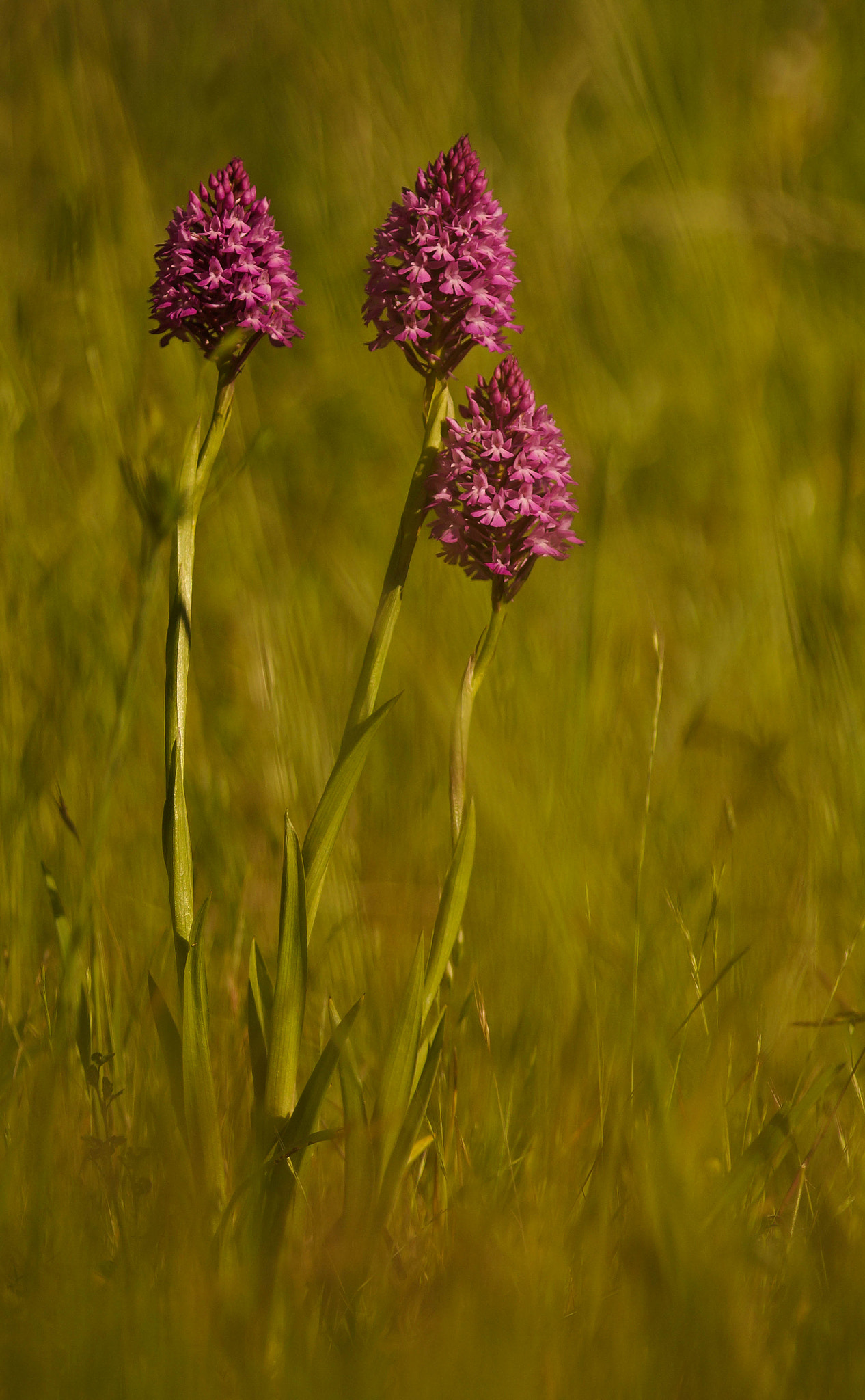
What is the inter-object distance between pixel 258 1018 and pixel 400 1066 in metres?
0.13

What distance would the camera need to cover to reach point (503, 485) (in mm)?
975

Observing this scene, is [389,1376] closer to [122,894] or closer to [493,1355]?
[493,1355]

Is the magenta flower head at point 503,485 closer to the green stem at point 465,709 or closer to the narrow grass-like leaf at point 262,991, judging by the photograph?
the green stem at point 465,709

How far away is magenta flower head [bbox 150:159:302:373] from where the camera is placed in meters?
0.96

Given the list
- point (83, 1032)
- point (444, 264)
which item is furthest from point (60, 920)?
point (444, 264)

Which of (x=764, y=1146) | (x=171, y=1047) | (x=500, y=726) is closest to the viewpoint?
(x=764, y=1146)

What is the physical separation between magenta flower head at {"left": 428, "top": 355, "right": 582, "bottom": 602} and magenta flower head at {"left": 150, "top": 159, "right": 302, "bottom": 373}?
7.2 inches

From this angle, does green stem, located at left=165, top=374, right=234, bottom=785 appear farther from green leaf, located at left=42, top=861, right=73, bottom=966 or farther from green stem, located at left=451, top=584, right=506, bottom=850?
green stem, located at left=451, top=584, right=506, bottom=850

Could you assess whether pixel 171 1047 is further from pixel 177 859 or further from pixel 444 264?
pixel 444 264

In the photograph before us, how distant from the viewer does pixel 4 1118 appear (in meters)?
0.89

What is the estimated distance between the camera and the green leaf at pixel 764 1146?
79cm

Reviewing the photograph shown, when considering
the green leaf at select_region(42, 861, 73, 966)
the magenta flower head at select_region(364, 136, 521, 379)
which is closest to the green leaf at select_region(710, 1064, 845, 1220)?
the green leaf at select_region(42, 861, 73, 966)

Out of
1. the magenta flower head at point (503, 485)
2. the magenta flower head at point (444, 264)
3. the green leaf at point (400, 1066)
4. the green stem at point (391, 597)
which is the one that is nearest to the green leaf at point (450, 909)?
the green leaf at point (400, 1066)

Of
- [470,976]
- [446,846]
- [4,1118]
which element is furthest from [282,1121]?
[446,846]
